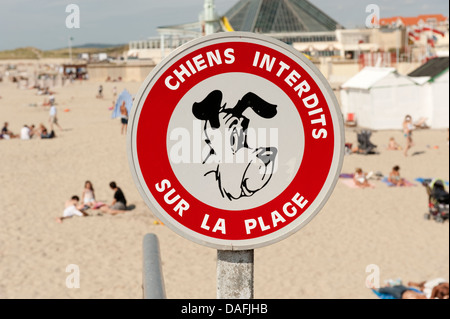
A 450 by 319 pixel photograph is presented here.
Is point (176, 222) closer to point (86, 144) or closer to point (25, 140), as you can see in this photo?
point (86, 144)

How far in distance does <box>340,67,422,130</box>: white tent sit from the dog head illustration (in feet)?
77.3

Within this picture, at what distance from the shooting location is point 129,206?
1286 cm

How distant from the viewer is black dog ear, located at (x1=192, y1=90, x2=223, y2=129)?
4.81 feet

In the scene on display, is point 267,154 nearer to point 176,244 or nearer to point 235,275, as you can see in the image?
point 235,275

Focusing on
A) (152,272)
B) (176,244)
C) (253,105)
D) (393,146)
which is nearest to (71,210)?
(176,244)

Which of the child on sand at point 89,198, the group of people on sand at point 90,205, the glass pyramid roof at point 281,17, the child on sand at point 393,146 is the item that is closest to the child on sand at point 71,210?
the group of people on sand at point 90,205

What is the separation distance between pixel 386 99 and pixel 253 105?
2402 centimetres

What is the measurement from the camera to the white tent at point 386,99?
24.1 m

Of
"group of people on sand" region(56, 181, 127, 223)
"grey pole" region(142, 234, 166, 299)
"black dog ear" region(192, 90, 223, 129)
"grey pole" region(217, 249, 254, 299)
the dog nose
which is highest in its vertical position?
"black dog ear" region(192, 90, 223, 129)

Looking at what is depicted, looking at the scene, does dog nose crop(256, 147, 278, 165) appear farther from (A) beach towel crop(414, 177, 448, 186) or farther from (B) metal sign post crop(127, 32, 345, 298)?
(A) beach towel crop(414, 177, 448, 186)

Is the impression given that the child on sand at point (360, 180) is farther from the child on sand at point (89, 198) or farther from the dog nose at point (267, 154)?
the dog nose at point (267, 154)

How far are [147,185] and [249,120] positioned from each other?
34 centimetres

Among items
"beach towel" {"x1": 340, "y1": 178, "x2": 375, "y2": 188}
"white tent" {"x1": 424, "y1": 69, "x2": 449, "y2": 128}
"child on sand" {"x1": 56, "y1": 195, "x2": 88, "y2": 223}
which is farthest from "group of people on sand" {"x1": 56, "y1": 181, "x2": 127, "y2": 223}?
"white tent" {"x1": 424, "y1": 69, "x2": 449, "y2": 128}
